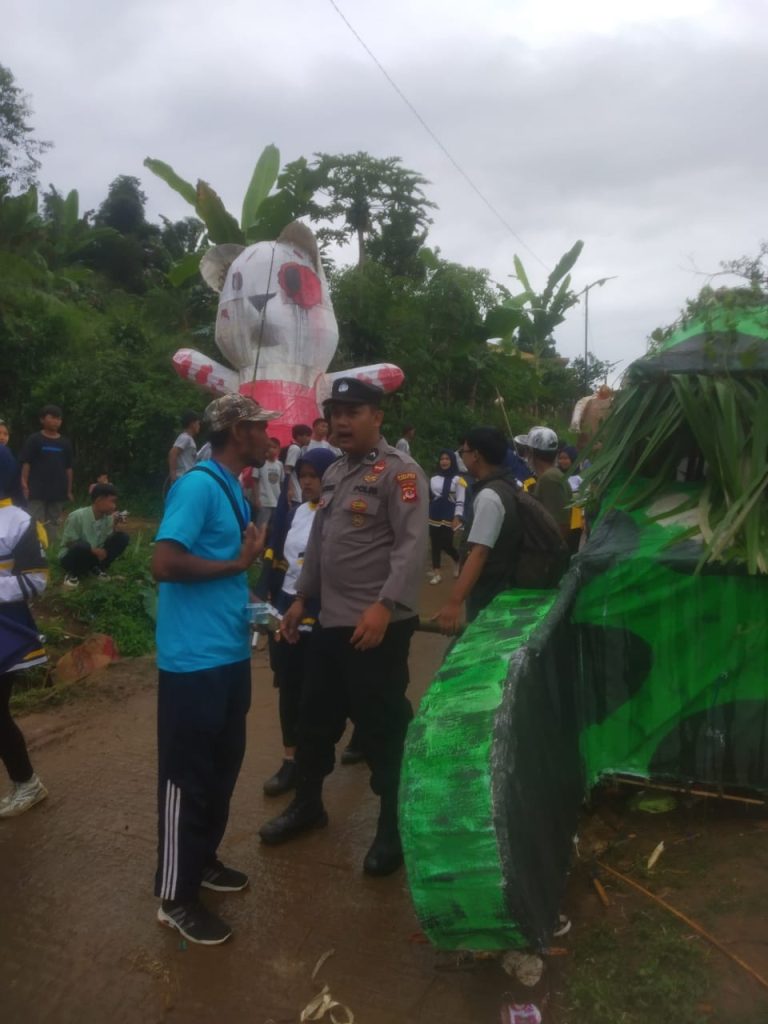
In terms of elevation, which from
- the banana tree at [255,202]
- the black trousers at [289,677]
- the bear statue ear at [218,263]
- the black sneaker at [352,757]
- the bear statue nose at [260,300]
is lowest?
the black sneaker at [352,757]

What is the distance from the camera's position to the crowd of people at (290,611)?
279 centimetres

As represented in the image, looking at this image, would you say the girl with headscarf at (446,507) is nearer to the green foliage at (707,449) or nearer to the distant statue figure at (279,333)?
the distant statue figure at (279,333)

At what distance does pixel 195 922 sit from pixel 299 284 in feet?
30.2

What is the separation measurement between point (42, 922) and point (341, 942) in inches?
40.4

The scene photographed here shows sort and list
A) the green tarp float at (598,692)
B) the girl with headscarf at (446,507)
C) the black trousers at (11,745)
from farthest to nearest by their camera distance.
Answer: the girl with headscarf at (446,507), the black trousers at (11,745), the green tarp float at (598,692)

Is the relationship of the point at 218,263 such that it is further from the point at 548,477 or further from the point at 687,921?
the point at 687,921

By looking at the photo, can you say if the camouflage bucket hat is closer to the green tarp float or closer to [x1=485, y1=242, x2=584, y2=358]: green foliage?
the green tarp float

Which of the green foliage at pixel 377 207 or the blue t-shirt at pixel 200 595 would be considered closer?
the blue t-shirt at pixel 200 595

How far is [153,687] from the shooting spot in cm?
543

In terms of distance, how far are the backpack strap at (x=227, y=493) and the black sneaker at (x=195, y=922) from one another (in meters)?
1.25

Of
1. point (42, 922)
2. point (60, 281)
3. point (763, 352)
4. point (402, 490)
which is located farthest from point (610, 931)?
point (60, 281)

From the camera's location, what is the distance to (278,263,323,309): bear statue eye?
10.8 m

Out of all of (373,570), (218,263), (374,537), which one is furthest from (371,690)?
(218,263)

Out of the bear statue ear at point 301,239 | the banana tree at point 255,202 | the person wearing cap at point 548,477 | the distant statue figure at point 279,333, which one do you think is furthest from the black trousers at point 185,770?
the banana tree at point 255,202
